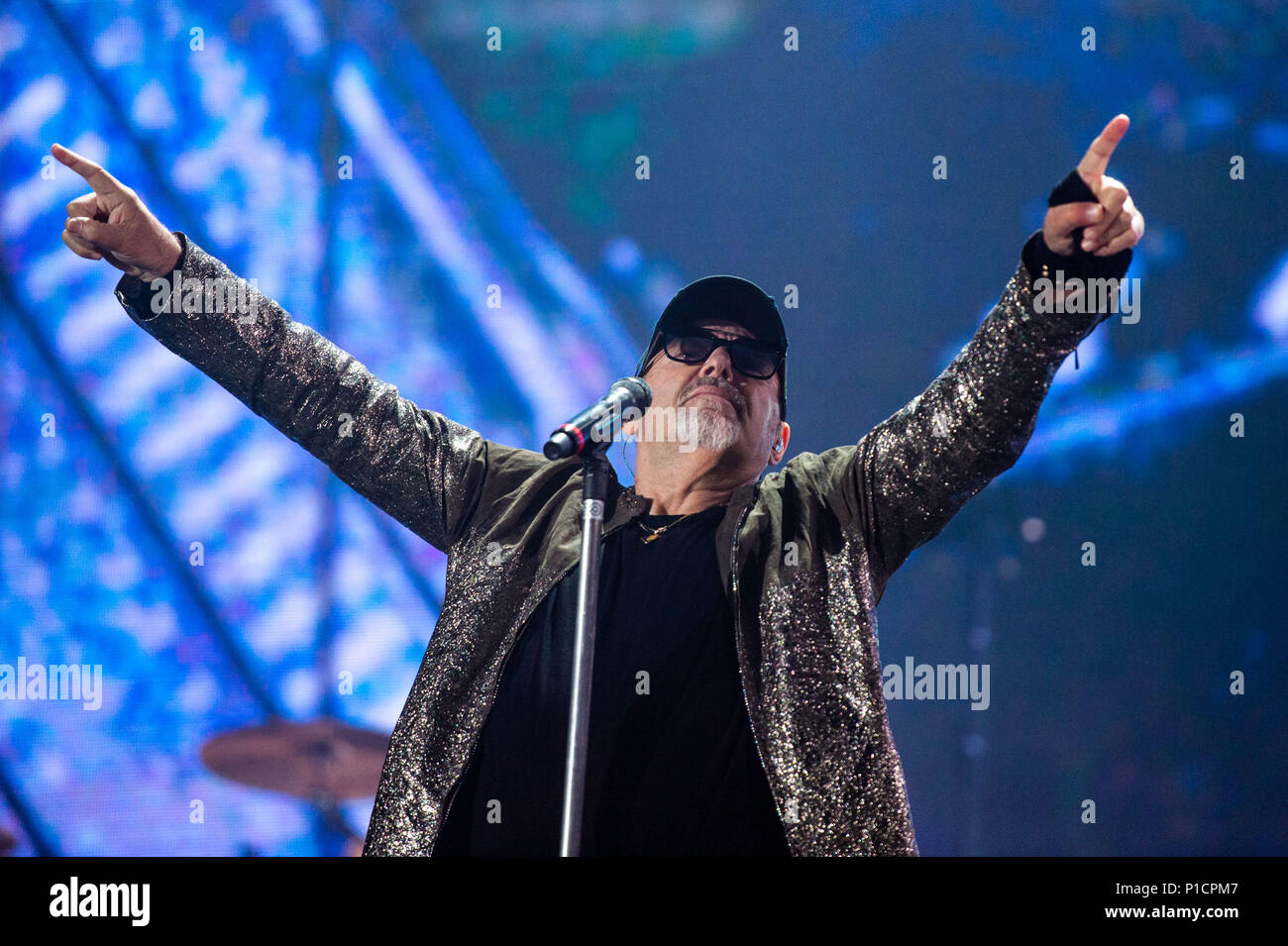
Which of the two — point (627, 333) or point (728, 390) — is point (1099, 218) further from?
point (627, 333)

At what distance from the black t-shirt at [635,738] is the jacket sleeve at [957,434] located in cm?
30

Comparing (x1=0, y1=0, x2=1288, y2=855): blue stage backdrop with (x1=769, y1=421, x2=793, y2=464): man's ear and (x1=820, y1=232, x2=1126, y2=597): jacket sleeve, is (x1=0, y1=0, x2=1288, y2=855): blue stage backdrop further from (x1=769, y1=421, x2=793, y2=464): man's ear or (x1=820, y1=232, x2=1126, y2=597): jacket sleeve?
(x1=820, y1=232, x2=1126, y2=597): jacket sleeve

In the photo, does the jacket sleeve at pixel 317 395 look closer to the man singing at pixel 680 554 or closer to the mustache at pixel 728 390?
the man singing at pixel 680 554

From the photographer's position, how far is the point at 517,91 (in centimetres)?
285

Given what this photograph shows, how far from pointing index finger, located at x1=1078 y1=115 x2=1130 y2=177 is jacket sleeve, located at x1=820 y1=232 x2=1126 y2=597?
19cm

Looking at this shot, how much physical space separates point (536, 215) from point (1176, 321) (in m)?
1.65

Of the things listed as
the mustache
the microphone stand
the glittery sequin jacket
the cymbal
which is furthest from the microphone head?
the cymbal

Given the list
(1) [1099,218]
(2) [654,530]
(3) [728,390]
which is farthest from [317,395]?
(1) [1099,218]

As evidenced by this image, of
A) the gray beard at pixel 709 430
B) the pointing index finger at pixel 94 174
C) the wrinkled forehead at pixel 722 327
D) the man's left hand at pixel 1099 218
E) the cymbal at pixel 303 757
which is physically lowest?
the cymbal at pixel 303 757

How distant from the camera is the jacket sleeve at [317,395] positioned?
6.54 ft

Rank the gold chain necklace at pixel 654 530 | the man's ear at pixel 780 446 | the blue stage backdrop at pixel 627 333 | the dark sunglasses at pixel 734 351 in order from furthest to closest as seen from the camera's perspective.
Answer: the blue stage backdrop at pixel 627 333
the man's ear at pixel 780 446
the dark sunglasses at pixel 734 351
the gold chain necklace at pixel 654 530

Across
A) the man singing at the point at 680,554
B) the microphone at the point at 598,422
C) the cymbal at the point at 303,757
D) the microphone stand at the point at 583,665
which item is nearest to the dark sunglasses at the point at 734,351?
the man singing at the point at 680,554

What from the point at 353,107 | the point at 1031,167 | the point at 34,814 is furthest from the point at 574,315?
the point at 34,814
